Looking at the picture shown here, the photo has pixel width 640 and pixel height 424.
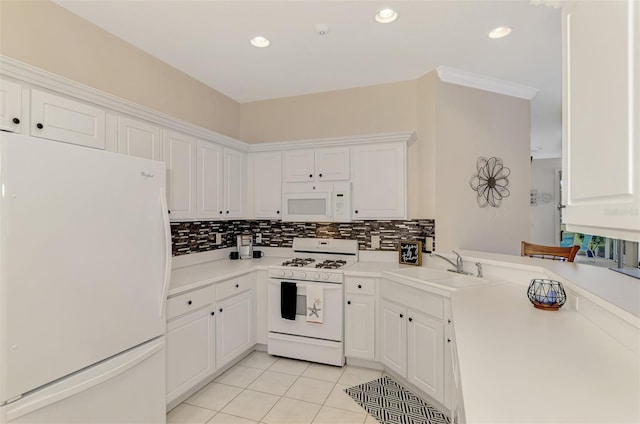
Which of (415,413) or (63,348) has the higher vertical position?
(63,348)

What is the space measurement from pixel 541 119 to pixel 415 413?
4.57 m

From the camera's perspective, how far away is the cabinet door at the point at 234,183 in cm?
339

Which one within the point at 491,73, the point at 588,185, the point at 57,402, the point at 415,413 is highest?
the point at 491,73

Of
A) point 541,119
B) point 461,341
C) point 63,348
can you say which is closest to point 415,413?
point 461,341

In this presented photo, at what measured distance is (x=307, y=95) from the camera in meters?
3.79

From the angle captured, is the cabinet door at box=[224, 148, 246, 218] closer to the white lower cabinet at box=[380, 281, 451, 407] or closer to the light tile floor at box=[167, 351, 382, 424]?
the light tile floor at box=[167, 351, 382, 424]

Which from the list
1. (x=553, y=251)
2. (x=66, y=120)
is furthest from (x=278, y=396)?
(x=553, y=251)

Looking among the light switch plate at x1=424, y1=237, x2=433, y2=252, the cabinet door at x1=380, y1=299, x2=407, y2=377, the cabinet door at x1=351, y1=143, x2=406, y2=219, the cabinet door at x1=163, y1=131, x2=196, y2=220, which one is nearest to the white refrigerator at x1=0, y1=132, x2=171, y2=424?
the cabinet door at x1=163, y1=131, x2=196, y2=220

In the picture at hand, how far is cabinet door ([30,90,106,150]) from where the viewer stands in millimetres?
1726

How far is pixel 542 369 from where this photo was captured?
1031mm

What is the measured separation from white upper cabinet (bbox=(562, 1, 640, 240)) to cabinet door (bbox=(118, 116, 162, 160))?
252 cm

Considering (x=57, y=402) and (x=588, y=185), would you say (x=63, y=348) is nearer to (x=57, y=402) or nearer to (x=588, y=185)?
(x=57, y=402)

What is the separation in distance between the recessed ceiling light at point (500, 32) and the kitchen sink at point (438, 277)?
6.27 feet

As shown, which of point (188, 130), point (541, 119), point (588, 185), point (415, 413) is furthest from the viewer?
point (541, 119)
